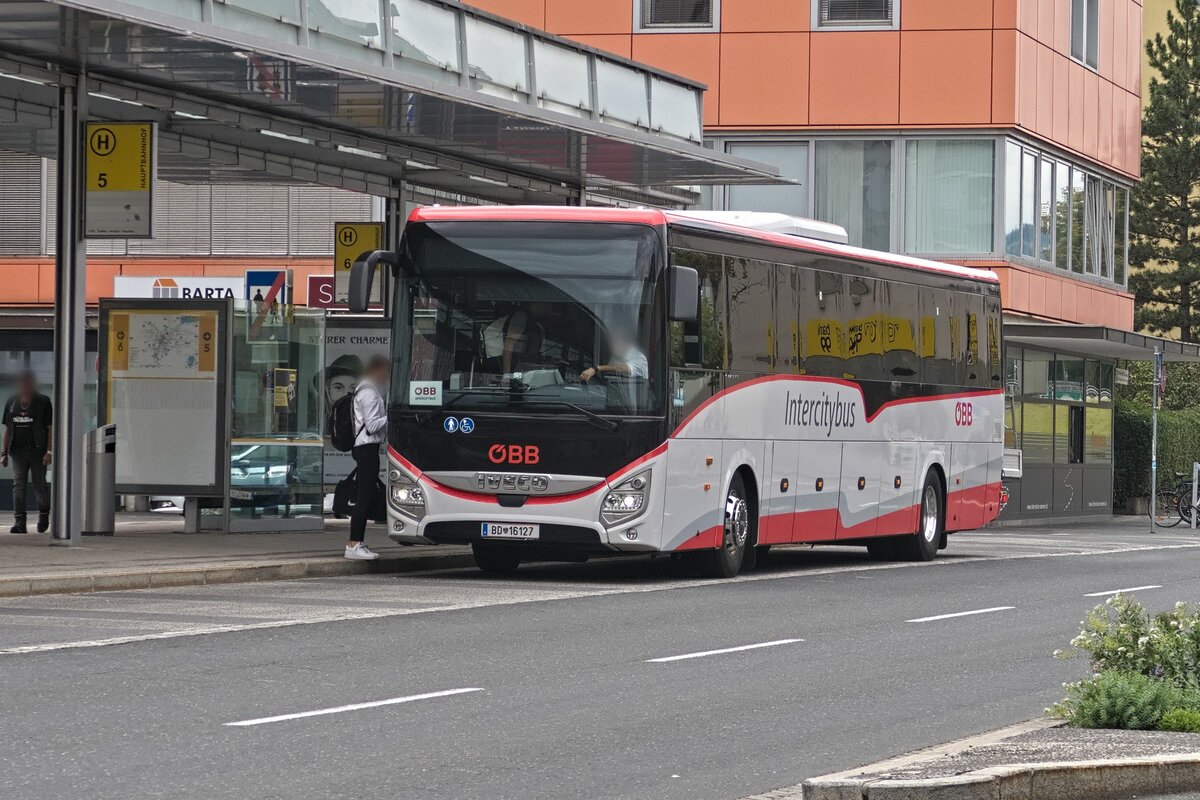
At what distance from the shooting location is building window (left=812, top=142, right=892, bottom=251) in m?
39.2

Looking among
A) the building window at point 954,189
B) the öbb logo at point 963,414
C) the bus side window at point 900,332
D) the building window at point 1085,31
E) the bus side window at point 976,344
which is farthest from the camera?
the building window at point 1085,31

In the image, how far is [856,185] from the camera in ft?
129

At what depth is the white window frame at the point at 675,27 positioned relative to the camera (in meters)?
39.4

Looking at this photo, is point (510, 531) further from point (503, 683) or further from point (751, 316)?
point (503, 683)

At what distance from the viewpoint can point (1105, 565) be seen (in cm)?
2561

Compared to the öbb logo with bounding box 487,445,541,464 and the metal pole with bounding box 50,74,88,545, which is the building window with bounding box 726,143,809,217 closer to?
the metal pole with bounding box 50,74,88,545

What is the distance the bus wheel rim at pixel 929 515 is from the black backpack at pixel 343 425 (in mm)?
6946

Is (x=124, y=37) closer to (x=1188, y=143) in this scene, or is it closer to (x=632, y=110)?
(x=632, y=110)

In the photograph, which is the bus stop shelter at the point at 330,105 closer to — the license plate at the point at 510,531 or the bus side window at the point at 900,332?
the bus side window at the point at 900,332

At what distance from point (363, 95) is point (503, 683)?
1016 cm

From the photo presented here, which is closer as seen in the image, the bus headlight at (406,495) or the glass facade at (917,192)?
the bus headlight at (406,495)

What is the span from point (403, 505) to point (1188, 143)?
185ft

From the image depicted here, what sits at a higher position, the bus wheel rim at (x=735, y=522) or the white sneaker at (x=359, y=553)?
the bus wheel rim at (x=735, y=522)

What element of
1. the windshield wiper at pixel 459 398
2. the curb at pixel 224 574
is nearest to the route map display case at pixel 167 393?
the curb at pixel 224 574
